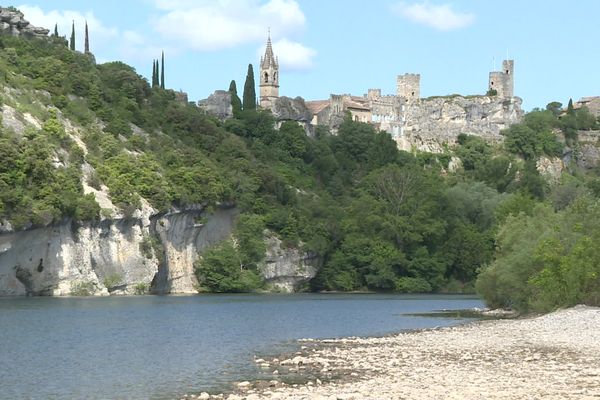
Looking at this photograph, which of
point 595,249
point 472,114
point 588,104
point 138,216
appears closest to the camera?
point 595,249

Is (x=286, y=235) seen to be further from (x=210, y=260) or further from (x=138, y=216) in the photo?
(x=138, y=216)

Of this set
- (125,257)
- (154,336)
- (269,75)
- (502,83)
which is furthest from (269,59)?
(154,336)

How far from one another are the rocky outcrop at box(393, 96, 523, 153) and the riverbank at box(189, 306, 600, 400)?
110768 mm

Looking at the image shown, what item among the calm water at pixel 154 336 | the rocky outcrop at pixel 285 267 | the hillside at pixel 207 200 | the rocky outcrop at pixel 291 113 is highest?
the rocky outcrop at pixel 291 113

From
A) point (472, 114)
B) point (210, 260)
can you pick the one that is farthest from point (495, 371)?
point (472, 114)

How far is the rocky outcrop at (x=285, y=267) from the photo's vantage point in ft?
347

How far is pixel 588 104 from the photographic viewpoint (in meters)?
187

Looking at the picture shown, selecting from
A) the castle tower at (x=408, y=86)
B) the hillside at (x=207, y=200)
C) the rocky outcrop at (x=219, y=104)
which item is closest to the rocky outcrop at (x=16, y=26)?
the hillside at (x=207, y=200)

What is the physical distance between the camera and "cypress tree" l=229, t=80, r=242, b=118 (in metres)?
133

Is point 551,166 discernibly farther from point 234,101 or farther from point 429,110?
point 234,101

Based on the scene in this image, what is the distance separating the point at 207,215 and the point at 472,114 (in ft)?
243

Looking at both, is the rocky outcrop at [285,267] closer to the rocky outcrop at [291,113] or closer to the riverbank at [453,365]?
the rocky outcrop at [291,113]

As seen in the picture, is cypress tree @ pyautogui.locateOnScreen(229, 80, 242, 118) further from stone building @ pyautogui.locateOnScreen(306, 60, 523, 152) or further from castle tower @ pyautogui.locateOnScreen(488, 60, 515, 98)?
castle tower @ pyautogui.locateOnScreen(488, 60, 515, 98)

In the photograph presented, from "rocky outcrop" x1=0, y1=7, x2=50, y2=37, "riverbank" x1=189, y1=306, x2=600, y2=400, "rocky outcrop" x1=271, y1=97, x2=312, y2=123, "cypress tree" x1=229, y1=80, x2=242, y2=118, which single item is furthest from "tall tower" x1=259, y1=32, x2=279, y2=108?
"riverbank" x1=189, y1=306, x2=600, y2=400
